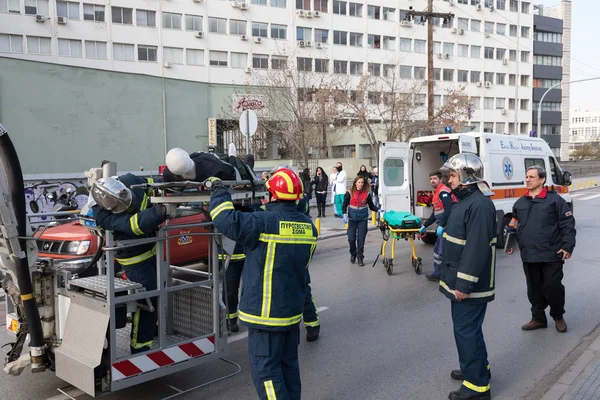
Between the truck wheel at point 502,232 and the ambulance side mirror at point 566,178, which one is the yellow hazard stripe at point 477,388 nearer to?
the truck wheel at point 502,232

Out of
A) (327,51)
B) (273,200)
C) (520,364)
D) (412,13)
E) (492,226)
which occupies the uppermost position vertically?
(327,51)

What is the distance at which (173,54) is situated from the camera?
42.9 m

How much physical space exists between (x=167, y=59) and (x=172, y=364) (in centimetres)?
4174

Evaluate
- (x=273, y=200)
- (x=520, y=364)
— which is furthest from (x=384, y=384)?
(x=273, y=200)

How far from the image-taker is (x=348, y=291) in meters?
8.20

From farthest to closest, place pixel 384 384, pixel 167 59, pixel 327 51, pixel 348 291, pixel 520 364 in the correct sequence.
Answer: pixel 327 51
pixel 167 59
pixel 348 291
pixel 520 364
pixel 384 384

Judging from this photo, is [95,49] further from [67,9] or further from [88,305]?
[88,305]

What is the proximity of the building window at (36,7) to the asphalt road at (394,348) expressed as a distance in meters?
37.7

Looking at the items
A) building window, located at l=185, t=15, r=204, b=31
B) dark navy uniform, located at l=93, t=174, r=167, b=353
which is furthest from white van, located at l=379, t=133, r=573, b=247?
building window, located at l=185, t=15, r=204, b=31

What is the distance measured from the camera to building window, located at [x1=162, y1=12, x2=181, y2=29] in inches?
1668

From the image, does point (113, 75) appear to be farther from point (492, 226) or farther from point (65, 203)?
point (492, 226)

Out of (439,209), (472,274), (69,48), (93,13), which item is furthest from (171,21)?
(472,274)

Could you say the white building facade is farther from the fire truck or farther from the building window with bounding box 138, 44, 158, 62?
the fire truck

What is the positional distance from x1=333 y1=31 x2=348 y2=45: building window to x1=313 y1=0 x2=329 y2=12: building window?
2432 millimetres
